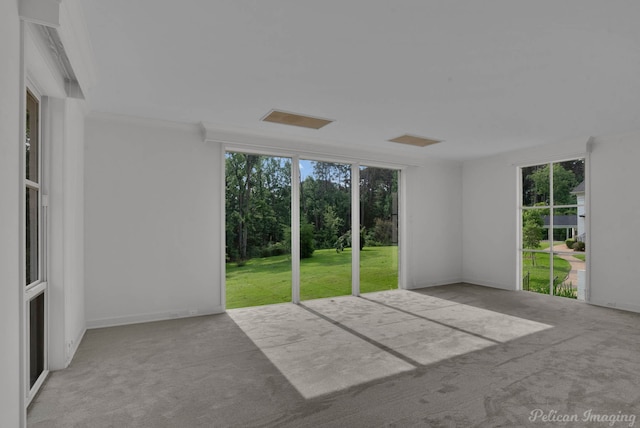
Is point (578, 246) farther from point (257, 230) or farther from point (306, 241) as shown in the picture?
point (257, 230)

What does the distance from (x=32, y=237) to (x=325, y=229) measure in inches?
154

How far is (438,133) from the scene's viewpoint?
17.1 feet

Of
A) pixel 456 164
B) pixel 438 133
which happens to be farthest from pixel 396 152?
pixel 456 164

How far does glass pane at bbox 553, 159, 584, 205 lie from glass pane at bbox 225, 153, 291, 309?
4672 mm

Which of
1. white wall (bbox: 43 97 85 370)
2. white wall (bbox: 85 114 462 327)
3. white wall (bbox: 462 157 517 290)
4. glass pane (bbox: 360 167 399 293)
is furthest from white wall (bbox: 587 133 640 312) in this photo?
white wall (bbox: 43 97 85 370)

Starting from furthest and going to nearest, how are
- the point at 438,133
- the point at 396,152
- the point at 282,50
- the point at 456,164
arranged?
the point at 456,164 → the point at 396,152 → the point at 438,133 → the point at 282,50

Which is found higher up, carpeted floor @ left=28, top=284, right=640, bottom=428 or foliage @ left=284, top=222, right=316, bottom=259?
foliage @ left=284, top=222, right=316, bottom=259

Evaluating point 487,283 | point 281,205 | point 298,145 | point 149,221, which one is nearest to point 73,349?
point 149,221

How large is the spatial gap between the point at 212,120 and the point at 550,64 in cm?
375

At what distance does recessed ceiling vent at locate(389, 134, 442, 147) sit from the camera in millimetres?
5457

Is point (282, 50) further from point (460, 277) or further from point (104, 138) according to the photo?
point (460, 277)

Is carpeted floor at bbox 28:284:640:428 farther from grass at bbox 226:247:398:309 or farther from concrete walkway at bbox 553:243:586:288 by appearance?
concrete walkway at bbox 553:243:586:288

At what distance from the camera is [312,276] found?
18.9 ft

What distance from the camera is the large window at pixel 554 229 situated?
18.9ft
